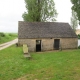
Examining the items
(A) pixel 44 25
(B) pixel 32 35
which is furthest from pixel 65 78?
(A) pixel 44 25

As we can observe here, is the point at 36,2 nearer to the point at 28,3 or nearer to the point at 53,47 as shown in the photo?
the point at 28,3

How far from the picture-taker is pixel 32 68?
49.1 feet

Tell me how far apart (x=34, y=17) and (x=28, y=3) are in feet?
13.5

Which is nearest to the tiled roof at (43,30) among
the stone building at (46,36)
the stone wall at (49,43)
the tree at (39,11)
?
the stone building at (46,36)

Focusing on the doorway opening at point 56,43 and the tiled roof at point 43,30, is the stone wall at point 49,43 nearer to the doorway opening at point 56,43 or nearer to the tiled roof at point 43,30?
the doorway opening at point 56,43

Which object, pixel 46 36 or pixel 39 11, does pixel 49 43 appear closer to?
pixel 46 36

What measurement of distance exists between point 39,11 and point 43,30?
426 inches

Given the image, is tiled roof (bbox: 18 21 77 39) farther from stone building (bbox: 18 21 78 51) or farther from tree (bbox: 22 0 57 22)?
tree (bbox: 22 0 57 22)

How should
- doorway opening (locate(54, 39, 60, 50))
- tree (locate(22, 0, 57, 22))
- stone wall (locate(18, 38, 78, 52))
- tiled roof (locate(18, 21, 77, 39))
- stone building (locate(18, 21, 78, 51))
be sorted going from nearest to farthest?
stone wall (locate(18, 38, 78, 52)), stone building (locate(18, 21, 78, 51)), tiled roof (locate(18, 21, 77, 39)), doorway opening (locate(54, 39, 60, 50)), tree (locate(22, 0, 57, 22))

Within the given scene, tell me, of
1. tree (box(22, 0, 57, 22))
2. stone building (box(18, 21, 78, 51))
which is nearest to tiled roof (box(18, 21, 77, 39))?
stone building (box(18, 21, 78, 51))

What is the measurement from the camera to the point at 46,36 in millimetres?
30609

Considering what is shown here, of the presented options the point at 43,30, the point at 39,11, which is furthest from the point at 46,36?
the point at 39,11

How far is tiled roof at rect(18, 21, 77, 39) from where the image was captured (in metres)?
30.5

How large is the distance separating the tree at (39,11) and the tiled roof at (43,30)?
310 inches
